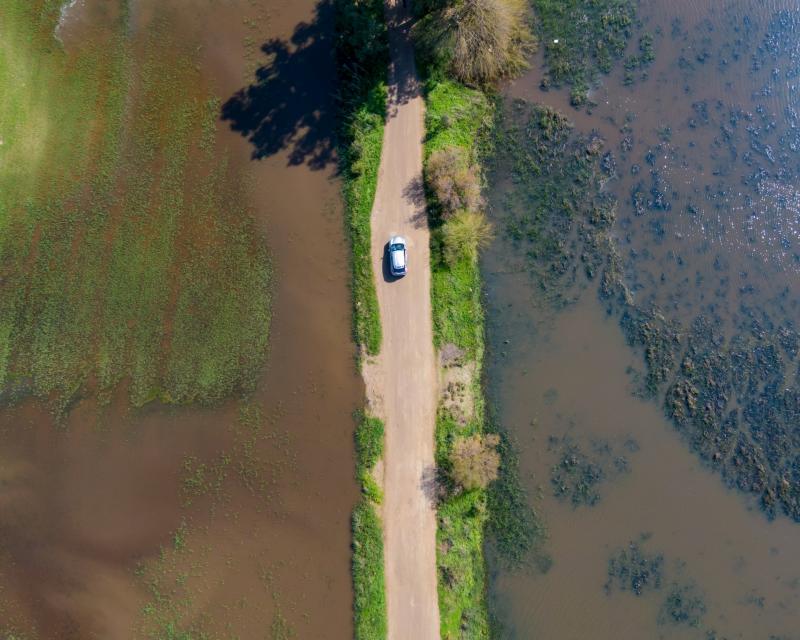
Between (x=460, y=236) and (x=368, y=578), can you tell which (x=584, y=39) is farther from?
(x=368, y=578)

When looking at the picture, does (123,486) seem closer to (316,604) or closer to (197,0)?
(316,604)

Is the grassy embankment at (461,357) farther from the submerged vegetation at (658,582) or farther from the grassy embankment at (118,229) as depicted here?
the grassy embankment at (118,229)

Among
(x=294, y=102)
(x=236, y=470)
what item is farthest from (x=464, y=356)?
(x=294, y=102)

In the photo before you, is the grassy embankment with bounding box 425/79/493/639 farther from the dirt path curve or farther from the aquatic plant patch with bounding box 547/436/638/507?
the aquatic plant patch with bounding box 547/436/638/507

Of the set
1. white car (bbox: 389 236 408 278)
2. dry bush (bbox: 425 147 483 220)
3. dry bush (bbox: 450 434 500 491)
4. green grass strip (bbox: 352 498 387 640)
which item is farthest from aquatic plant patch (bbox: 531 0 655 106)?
green grass strip (bbox: 352 498 387 640)

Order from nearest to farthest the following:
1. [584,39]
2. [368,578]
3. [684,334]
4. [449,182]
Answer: [368,578] < [449,182] < [684,334] < [584,39]

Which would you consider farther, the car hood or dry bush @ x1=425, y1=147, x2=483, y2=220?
dry bush @ x1=425, y1=147, x2=483, y2=220
